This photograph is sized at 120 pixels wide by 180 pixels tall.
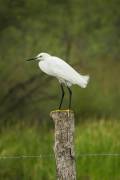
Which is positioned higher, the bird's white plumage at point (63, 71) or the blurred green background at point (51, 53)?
the blurred green background at point (51, 53)

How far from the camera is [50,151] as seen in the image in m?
12.7

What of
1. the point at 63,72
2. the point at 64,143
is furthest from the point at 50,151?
the point at 64,143

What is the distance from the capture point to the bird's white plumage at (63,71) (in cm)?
773

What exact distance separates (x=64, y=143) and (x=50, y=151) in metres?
5.36

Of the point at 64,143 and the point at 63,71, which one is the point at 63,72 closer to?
the point at 63,71

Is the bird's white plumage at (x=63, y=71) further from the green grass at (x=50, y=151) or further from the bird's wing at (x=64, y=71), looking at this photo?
the green grass at (x=50, y=151)

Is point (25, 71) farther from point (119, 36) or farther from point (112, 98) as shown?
point (119, 36)

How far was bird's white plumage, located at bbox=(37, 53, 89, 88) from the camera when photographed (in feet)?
25.3

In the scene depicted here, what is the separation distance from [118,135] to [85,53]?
6525mm

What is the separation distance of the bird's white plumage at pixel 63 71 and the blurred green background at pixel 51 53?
498 cm

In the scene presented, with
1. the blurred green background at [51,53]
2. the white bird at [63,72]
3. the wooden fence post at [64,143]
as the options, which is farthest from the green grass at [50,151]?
the wooden fence post at [64,143]

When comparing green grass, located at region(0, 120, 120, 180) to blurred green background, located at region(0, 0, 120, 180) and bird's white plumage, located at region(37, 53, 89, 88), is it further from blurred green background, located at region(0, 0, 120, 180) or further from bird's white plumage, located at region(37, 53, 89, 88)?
bird's white plumage, located at region(37, 53, 89, 88)

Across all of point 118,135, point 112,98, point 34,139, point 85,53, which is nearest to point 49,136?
point 34,139

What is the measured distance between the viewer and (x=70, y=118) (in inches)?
287
